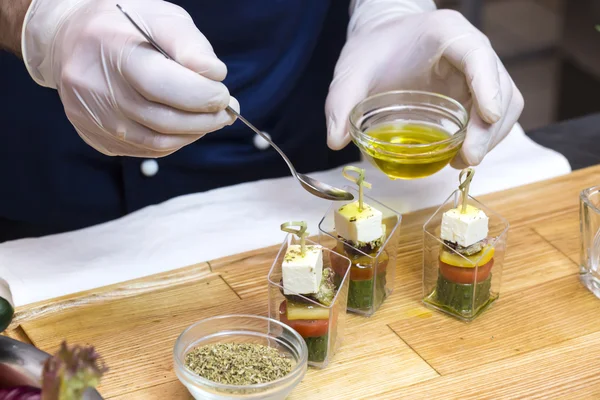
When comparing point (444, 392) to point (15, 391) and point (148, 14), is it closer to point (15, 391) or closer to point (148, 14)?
point (15, 391)

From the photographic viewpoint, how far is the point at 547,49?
11.5 feet

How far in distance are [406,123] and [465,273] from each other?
0.97ft

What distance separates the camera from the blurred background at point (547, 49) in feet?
10.3

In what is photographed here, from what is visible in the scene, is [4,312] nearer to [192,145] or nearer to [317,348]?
[317,348]

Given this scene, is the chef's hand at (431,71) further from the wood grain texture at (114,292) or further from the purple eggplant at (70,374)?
the purple eggplant at (70,374)

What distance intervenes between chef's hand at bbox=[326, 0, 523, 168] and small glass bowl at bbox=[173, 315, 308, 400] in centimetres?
36

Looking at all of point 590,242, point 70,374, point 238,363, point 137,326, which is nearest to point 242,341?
point 238,363

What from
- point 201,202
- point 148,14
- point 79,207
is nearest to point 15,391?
point 148,14

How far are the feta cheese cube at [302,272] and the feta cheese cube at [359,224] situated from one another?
3.5 inches

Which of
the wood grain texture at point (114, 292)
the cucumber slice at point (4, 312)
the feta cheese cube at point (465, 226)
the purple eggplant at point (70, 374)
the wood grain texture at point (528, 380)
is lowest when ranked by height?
the wood grain texture at point (528, 380)

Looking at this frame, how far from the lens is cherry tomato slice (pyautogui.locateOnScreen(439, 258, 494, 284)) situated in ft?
3.78

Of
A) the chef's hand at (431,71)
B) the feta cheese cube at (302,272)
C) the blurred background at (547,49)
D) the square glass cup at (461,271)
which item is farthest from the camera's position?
the blurred background at (547,49)

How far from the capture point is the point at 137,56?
3.54 ft

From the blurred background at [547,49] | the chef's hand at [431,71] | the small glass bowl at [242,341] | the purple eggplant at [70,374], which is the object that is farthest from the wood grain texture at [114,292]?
the blurred background at [547,49]
